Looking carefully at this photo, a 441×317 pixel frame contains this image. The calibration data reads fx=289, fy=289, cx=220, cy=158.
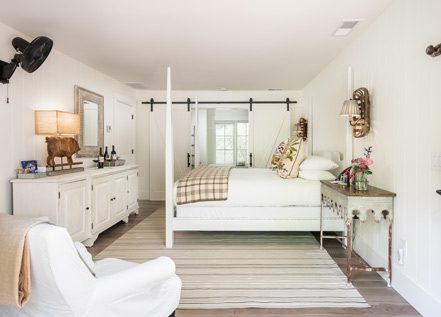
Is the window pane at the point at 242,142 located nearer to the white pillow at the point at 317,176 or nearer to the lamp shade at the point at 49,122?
the white pillow at the point at 317,176

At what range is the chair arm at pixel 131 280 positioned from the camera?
1.22 meters

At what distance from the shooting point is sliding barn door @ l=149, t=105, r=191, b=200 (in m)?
6.32

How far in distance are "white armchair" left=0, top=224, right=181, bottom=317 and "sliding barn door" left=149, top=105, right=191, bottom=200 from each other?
4.94 meters

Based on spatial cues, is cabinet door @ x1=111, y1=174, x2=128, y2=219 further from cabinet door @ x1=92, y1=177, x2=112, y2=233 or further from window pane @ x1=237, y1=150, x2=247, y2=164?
window pane @ x1=237, y1=150, x2=247, y2=164

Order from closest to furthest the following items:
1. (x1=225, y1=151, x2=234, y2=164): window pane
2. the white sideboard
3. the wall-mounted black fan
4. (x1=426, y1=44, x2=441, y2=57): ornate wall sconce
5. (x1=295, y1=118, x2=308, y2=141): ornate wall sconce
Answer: (x1=426, y1=44, x2=441, y2=57): ornate wall sconce < the wall-mounted black fan < the white sideboard < (x1=295, y1=118, x2=308, y2=141): ornate wall sconce < (x1=225, y1=151, x2=234, y2=164): window pane

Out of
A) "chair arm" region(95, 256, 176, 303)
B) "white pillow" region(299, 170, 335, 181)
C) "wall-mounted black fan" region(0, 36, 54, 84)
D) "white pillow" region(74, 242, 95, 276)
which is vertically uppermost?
"wall-mounted black fan" region(0, 36, 54, 84)

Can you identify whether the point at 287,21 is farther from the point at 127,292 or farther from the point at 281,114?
the point at 281,114

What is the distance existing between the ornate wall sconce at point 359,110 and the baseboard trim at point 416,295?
1.33 meters

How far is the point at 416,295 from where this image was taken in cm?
207

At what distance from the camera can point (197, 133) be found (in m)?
6.14

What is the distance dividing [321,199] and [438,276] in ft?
4.60

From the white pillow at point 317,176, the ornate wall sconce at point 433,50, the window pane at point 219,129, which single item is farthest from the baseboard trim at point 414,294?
the window pane at point 219,129

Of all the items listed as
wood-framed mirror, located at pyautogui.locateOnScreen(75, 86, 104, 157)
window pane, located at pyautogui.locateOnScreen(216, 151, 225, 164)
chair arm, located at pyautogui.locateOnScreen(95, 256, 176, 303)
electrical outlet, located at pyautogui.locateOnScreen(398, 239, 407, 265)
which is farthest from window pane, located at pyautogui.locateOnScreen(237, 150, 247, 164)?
chair arm, located at pyautogui.locateOnScreen(95, 256, 176, 303)

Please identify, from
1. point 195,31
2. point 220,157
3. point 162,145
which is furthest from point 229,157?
point 195,31
